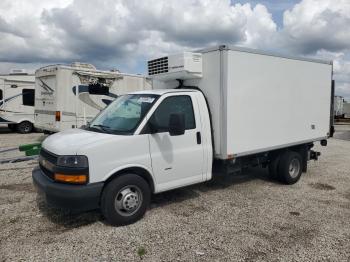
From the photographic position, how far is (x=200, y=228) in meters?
5.17

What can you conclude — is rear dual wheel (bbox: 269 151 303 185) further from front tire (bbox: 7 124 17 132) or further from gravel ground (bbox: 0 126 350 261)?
front tire (bbox: 7 124 17 132)

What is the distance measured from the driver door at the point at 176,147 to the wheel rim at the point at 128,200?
411mm

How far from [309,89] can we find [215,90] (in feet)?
10.4

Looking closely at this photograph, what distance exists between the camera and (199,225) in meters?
5.28

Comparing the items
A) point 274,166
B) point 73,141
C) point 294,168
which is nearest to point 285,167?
point 274,166

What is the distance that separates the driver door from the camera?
5.42 meters

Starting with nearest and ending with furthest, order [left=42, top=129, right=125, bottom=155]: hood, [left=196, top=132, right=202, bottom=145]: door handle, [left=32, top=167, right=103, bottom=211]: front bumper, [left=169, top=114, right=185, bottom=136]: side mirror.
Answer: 1. [left=32, top=167, right=103, bottom=211]: front bumper
2. [left=42, top=129, right=125, bottom=155]: hood
3. [left=169, top=114, right=185, bottom=136]: side mirror
4. [left=196, top=132, right=202, bottom=145]: door handle

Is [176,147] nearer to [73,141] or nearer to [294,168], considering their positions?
[73,141]

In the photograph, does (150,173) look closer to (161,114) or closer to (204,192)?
(161,114)

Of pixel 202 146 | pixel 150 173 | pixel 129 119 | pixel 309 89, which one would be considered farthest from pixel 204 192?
pixel 309 89

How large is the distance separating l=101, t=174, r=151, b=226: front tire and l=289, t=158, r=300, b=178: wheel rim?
3.99 meters

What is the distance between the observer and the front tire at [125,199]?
491 centimetres

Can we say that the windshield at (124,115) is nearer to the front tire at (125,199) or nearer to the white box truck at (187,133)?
the white box truck at (187,133)

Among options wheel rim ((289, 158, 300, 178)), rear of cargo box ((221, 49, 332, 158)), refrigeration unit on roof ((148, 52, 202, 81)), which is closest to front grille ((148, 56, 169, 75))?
refrigeration unit on roof ((148, 52, 202, 81))
